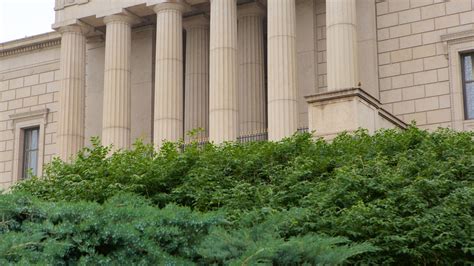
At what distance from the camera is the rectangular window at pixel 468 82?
3181cm

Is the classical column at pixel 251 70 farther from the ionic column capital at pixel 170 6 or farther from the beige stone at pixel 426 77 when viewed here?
the beige stone at pixel 426 77

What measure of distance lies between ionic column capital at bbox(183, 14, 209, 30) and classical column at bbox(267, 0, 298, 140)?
22.0 feet

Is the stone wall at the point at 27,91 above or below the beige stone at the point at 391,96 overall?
above

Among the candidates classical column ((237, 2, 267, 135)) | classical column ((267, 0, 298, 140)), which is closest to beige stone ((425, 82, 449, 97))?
classical column ((267, 0, 298, 140))

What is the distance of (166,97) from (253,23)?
609cm

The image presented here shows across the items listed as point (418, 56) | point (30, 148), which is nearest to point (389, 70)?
point (418, 56)

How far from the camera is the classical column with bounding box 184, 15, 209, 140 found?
3794cm

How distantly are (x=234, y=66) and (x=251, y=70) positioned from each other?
3.43 metres

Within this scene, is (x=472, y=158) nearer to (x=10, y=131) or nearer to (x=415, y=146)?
(x=415, y=146)

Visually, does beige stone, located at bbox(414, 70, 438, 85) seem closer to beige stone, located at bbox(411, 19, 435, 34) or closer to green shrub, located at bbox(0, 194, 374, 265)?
beige stone, located at bbox(411, 19, 435, 34)

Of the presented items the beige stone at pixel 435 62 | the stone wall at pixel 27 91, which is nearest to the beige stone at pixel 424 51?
the beige stone at pixel 435 62

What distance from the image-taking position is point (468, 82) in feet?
105

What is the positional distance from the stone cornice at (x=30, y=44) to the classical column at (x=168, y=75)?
29.8 feet

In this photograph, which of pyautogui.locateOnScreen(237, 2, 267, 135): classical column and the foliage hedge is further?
pyautogui.locateOnScreen(237, 2, 267, 135): classical column
